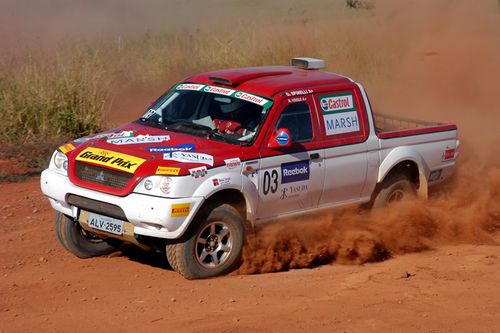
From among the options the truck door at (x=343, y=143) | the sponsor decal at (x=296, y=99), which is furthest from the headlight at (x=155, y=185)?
the truck door at (x=343, y=143)

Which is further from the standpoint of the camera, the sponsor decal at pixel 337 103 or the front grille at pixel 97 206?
the sponsor decal at pixel 337 103

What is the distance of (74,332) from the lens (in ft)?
22.6

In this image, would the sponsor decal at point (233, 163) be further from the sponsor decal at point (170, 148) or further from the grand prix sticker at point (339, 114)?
the grand prix sticker at point (339, 114)

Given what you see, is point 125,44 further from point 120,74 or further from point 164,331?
point 164,331

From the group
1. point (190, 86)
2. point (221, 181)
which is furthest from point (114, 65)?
point (221, 181)

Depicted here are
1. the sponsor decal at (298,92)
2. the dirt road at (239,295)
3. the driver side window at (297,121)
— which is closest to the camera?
the dirt road at (239,295)

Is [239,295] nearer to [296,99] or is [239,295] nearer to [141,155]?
[141,155]

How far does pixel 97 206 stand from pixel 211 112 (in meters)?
1.67

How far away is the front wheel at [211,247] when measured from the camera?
8.19 m

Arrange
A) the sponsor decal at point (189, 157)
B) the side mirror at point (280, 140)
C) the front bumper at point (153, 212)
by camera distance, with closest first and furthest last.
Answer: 1. the front bumper at point (153, 212)
2. the sponsor decal at point (189, 157)
3. the side mirror at point (280, 140)

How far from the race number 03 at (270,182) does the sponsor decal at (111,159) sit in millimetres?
1239

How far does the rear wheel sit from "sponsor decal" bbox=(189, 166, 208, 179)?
1.59m

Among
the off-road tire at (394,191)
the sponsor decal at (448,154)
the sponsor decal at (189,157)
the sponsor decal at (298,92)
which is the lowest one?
the off-road tire at (394,191)

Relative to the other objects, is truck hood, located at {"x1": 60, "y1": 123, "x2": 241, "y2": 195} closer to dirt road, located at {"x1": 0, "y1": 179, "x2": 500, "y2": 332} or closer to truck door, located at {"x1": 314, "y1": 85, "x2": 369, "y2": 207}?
dirt road, located at {"x1": 0, "y1": 179, "x2": 500, "y2": 332}
